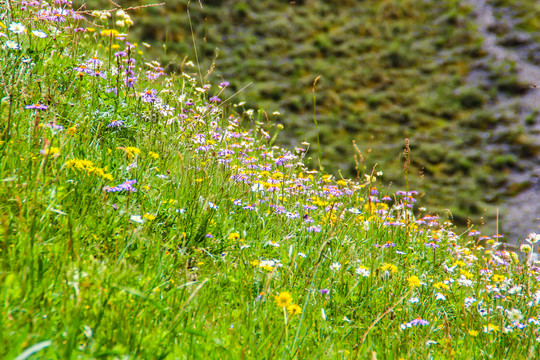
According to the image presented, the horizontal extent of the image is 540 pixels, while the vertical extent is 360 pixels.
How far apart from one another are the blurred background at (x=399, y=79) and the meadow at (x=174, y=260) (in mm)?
4155

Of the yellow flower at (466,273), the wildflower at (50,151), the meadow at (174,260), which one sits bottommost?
the yellow flower at (466,273)

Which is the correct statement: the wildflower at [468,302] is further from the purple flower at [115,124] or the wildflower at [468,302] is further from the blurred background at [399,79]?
the blurred background at [399,79]

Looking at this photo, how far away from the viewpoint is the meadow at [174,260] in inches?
53.4

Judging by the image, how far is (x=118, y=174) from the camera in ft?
8.09

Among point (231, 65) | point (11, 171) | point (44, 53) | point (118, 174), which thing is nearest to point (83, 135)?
point (118, 174)

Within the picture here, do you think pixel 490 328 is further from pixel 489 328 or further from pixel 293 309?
pixel 293 309

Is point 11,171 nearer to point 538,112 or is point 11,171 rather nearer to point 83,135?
point 83,135

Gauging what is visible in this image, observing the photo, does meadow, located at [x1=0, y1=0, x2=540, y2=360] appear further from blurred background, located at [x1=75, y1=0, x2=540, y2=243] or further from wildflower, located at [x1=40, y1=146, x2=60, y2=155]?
blurred background, located at [x1=75, y1=0, x2=540, y2=243]

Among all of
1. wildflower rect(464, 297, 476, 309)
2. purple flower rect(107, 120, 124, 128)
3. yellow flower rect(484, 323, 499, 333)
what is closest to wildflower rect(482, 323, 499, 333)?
yellow flower rect(484, 323, 499, 333)

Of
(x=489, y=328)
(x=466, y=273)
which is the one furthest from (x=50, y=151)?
(x=466, y=273)

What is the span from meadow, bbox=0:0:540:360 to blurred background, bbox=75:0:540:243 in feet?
13.6

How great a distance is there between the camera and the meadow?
1357 mm

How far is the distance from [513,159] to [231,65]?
6328 mm

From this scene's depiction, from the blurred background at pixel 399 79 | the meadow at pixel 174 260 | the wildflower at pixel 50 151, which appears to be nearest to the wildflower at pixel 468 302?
the meadow at pixel 174 260
